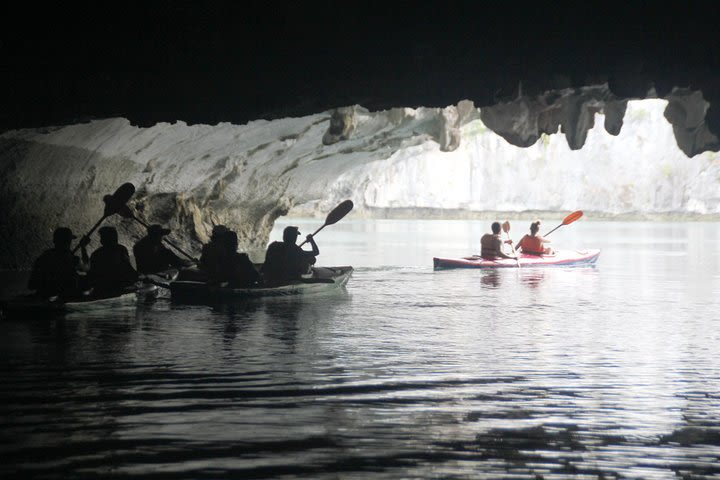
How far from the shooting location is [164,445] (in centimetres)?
767

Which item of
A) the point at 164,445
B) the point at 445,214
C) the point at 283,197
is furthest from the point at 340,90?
the point at 445,214

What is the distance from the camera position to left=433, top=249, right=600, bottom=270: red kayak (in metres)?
28.5

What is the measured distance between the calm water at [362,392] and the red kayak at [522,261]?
9276 mm

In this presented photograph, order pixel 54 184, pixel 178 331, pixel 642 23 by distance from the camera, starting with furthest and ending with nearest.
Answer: pixel 54 184 → pixel 178 331 → pixel 642 23

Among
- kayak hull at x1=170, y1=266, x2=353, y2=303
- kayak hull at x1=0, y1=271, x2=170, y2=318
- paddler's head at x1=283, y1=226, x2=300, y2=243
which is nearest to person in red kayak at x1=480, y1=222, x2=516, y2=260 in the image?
kayak hull at x1=170, y1=266, x2=353, y2=303

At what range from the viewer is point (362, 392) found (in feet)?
32.7

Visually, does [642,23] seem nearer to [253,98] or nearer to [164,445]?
[253,98]

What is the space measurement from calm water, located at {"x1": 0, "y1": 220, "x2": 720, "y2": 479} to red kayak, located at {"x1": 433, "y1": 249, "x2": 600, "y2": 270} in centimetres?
928

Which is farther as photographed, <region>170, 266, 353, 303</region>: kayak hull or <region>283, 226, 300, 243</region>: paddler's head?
<region>283, 226, 300, 243</region>: paddler's head

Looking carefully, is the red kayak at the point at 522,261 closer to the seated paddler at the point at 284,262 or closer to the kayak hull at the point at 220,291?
the seated paddler at the point at 284,262

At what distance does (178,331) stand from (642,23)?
24.6 ft

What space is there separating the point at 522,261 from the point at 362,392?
1917 cm

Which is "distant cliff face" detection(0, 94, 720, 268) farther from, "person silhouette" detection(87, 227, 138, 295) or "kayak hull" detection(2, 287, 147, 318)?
"kayak hull" detection(2, 287, 147, 318)

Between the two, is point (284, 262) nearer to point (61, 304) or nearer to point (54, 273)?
point (54, 273)
